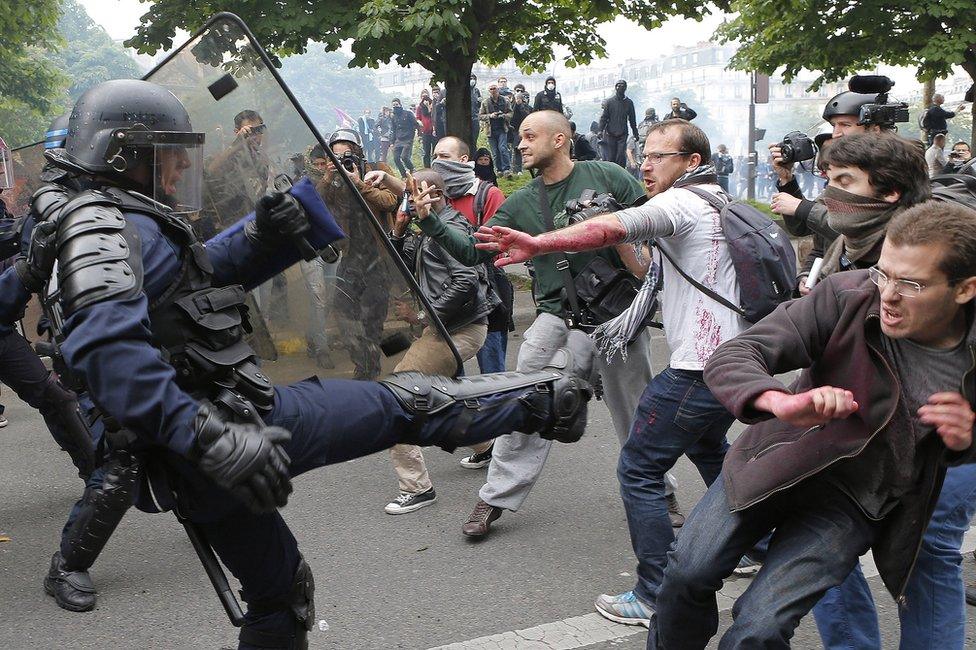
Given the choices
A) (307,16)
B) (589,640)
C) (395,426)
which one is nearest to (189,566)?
(589,640)

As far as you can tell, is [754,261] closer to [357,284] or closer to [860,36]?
[357,284]

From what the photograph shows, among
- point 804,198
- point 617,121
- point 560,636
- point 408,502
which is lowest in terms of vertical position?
point 617,121

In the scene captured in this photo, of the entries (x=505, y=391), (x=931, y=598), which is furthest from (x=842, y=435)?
(x=505, y=391)

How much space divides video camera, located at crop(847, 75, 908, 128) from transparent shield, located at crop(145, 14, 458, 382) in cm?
221

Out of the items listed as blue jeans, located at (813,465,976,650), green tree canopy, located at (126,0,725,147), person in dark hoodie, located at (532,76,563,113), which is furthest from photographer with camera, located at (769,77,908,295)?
person in dark hoodie, located at (532,76,563,113)

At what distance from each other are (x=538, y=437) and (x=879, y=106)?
1.96 m

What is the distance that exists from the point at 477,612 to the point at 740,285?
58.9 inches

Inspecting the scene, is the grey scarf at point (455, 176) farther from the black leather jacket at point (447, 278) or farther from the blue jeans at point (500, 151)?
the blue jeans at point (500, 151)

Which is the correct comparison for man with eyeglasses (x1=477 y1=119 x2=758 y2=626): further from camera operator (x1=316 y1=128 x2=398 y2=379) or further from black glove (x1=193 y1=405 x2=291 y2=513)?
black glove (x1=193 y1=405 x2=291 y2=513)

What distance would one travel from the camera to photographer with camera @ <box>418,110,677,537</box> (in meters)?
4.30

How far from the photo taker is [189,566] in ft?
14.0

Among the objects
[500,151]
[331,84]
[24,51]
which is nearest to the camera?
[500,151]

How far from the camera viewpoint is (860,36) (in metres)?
17.4

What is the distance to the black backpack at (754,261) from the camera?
11.4ft
